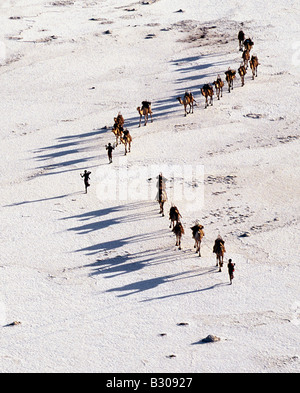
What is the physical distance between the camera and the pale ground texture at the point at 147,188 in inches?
880

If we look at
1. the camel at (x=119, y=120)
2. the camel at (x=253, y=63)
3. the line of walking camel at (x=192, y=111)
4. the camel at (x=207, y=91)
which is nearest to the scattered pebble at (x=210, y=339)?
the line of walking camel at (x=192, y=111)

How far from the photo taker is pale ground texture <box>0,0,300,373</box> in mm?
22359

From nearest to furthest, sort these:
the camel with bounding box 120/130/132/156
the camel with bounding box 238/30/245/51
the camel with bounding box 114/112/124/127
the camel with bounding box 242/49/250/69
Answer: the camel with bounding box 120/130/132/156 → the camel with bounding box 114/112/124/127 → the camel with bounding box 242/49/250/69 → the camel with bounding box 238/30/245/51

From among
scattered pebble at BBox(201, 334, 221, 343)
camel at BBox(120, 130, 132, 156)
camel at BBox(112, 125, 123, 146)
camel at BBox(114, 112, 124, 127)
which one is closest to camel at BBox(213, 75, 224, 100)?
camel at BBox(114, 112, 124, 127)

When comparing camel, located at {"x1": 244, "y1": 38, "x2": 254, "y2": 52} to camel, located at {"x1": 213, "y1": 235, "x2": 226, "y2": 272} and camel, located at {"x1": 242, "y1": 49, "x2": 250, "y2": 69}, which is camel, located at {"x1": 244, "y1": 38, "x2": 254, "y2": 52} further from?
camel, located at {"x1": 213, "y1": 235, "x2": 226, "y2": 272}

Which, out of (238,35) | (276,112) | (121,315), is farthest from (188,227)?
(238,35)

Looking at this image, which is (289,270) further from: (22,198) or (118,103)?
(118,103)

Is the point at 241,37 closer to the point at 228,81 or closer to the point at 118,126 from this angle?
the point at 228,81

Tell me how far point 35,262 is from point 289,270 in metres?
8.11

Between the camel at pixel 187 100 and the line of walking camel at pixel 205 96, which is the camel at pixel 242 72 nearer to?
the line of walking camel at pixel 205 96

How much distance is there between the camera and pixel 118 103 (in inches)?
1602

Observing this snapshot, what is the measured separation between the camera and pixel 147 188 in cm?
3192

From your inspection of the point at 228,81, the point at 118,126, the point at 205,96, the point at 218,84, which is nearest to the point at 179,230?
the point at 118,126

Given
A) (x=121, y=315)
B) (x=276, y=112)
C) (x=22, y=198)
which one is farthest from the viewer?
(x=276, y=112)
